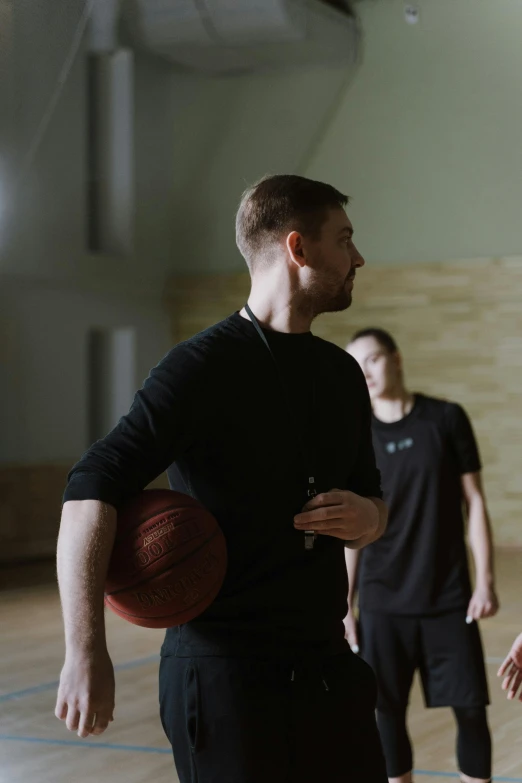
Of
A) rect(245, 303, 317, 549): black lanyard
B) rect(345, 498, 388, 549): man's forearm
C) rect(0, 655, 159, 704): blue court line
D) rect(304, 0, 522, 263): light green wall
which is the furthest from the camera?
rect(304, 0, 522, 263): light green wall

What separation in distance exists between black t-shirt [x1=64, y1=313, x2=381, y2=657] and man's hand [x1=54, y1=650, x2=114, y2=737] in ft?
1.05

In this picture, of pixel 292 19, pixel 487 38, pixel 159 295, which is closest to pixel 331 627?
pixel 292 19

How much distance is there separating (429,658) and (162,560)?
212 centimetres

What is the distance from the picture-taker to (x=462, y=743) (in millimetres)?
3789

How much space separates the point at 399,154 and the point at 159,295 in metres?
3.35

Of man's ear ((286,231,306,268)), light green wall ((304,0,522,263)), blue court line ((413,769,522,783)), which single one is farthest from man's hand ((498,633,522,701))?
light green wall ((304,0,522,263))

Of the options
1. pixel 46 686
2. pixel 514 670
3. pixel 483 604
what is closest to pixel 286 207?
pixel 514 670

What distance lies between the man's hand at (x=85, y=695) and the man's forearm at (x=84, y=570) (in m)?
0.03

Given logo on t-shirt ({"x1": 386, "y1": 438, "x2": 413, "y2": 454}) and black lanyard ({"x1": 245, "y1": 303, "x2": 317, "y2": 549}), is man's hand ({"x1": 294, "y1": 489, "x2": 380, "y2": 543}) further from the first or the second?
logo on t-shirt ({"x1": 386, "y1": 438, "x2": 413, "y2": 454})

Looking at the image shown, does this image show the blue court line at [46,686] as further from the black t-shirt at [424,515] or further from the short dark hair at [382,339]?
the short dark hair at [382,339]

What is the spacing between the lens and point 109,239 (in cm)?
1274

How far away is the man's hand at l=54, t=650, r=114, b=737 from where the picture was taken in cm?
181

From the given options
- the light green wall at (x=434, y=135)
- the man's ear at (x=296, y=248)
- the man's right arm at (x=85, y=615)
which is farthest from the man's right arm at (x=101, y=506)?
the light green wall at (x=434, y=135)

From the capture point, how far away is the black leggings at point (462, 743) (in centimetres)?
375
